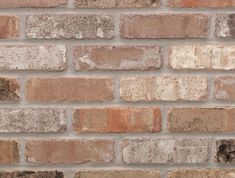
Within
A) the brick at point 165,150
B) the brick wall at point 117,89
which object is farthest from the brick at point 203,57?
the brick at point 165,150

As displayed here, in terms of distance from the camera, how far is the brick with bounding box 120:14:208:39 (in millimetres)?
1079

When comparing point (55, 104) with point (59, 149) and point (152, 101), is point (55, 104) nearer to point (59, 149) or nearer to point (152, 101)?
point (59, 149)

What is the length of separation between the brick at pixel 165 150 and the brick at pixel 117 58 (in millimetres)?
213

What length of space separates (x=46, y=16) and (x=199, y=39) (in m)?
0.42

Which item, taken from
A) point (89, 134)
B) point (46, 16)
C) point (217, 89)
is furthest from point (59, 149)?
point (217, 89)

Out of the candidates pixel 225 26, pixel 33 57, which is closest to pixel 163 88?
pixel 225 26

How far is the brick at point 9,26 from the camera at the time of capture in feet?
3.52

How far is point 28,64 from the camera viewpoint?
3.58 ft

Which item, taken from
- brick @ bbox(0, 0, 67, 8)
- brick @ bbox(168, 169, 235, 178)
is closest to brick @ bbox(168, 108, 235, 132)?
brick @ bbox(168, 169, 235, 178)

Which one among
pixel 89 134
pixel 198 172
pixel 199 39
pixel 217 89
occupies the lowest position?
pixel 198 172

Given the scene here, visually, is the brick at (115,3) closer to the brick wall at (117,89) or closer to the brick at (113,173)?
the brick wall at (117,89)

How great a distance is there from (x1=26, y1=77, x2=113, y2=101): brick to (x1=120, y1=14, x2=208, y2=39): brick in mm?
151

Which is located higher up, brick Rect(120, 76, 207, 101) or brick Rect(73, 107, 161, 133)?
brick Rect(120, 76, 207, 101)

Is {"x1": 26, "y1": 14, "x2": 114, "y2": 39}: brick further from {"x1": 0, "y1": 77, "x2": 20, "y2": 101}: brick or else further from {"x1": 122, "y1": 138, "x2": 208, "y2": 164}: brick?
{"x1": 122, "y1": 138, "x2": 208, "y2": 164}: brick
